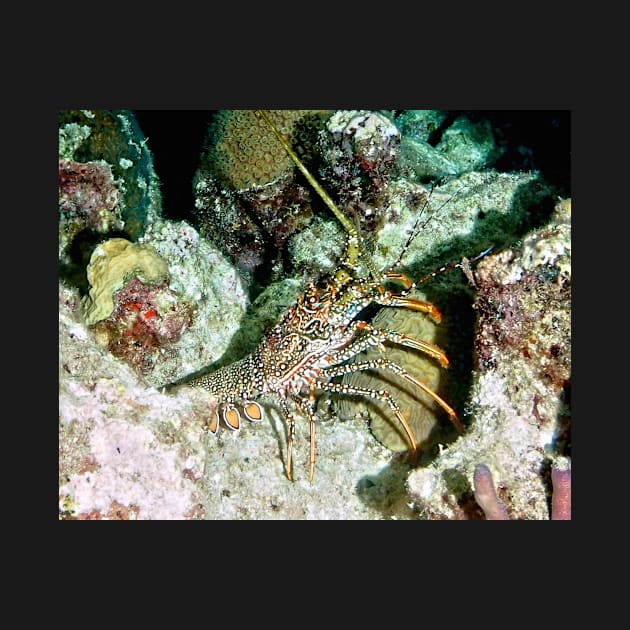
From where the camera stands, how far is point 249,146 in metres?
6.48

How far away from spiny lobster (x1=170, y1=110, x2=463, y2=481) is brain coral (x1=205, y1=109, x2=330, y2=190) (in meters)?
1.72

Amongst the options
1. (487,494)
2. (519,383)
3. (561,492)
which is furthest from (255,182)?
(561,492)

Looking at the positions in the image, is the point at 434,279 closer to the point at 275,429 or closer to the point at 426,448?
the point at 426,448

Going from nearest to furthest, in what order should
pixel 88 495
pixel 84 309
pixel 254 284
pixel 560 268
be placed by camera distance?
pixel 560 268 < pixel 88 495 < pixel 84 309 < pixel 254 284

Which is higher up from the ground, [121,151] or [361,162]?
[121,151]

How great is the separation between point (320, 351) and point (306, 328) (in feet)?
0.87

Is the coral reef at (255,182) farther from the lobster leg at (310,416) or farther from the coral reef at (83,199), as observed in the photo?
the lobster leg at (310,416)

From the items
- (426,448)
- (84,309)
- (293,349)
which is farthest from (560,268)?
(84,309)

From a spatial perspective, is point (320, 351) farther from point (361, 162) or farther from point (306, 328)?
Answer: point (361, 162)

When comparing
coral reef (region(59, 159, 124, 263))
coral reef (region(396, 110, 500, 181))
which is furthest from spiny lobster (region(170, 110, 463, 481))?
coral reef (region(396, 110, 500, 181))

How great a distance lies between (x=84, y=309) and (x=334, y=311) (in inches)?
93.3

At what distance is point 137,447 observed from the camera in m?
3.52

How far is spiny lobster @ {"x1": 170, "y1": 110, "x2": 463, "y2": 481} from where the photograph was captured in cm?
433

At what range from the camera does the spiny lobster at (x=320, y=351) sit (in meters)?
4.33
